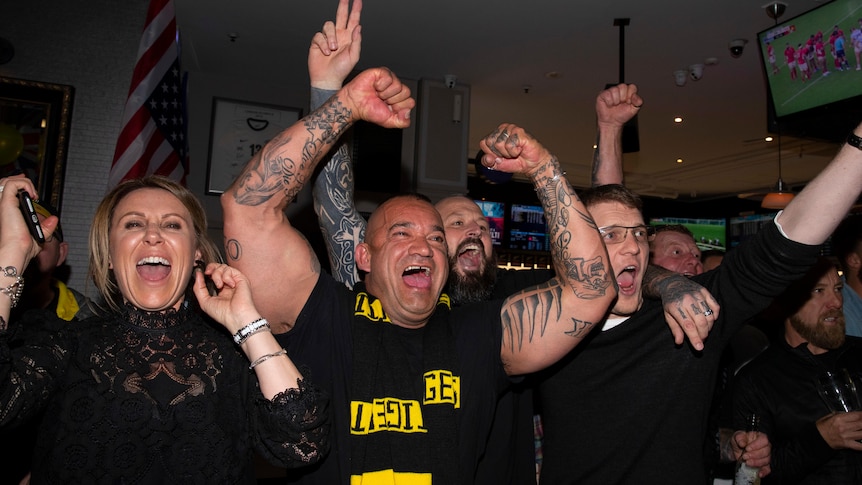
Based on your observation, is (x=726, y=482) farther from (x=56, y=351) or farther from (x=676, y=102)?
(x=676, y=102)

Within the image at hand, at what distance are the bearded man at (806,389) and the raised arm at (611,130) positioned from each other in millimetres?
981

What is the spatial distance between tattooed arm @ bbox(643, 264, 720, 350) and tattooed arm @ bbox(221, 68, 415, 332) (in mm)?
943

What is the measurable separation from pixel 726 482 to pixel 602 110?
155 cm

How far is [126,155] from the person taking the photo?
380 centimetres

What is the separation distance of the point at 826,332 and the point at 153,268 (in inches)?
102

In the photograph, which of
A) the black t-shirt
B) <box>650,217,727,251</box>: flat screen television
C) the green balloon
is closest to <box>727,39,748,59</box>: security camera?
the black t-shirt

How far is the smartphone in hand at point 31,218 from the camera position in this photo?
1.60 meters

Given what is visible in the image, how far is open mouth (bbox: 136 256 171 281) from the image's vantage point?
5.72ft

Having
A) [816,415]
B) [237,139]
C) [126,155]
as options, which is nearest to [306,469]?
[816,415]

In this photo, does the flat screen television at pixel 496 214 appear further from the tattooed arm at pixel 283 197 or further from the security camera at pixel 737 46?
the tattooed arm at pixel 283 197

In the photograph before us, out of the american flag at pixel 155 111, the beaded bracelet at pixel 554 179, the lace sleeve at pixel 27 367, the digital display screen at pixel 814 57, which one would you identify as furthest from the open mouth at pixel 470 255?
the digital display screen at pixel 814 57

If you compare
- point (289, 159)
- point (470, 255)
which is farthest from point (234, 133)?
point (289, 159)

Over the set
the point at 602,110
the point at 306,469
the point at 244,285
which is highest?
the point at 602,110

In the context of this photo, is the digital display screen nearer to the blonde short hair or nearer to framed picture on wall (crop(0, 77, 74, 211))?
the blonde short hair
